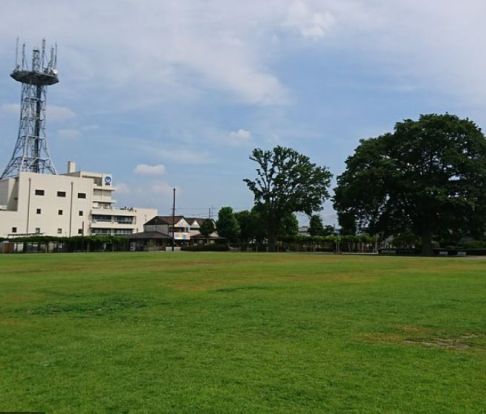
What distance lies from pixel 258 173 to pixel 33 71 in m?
63.0

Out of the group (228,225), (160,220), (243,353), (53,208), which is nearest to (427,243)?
(228,225)

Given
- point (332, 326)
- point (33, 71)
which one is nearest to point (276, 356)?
point (332, 326)

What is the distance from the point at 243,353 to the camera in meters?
8.20

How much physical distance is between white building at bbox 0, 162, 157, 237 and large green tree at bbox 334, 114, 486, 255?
6325 centimetres

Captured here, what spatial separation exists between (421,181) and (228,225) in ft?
178

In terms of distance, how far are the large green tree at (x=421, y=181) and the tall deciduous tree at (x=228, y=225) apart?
44899 millimetres

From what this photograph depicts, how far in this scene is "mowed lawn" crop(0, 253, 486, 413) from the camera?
19.4 feet

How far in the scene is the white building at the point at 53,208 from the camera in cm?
10106

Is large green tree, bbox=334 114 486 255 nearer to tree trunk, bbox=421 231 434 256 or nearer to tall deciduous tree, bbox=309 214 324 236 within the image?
tree trunk, bbox=421 231 434 256

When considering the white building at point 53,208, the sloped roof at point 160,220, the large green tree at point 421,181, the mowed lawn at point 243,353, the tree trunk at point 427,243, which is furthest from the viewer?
the sloped roof at point 160,220

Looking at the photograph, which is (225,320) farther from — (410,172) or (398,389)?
(410,172)

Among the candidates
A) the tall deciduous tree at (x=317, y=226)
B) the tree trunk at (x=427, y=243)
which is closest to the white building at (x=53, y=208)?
the tall deciduous tree at (x=317, y=226)

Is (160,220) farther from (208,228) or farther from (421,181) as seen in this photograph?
(421,181)

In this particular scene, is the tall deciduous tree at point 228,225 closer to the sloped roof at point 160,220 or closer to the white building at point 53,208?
the sloped roof at point 160,220
